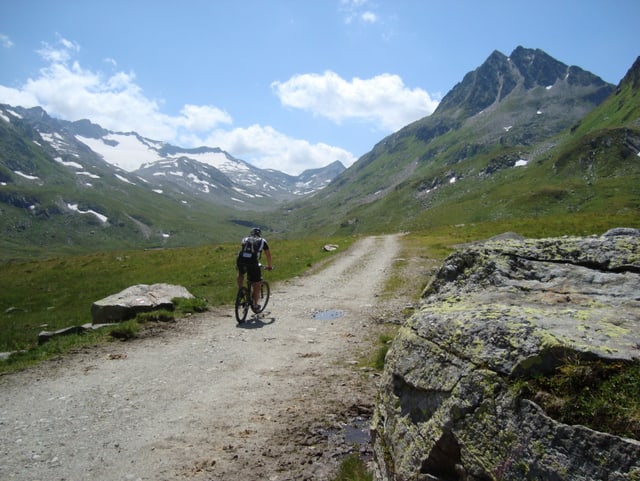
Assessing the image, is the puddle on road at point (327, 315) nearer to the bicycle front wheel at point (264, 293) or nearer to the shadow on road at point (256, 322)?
the shadow on road at point (256, 322)

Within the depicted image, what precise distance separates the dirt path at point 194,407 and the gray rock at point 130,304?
310 cm

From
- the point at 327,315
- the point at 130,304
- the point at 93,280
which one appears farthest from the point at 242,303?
→ the point at 93,280

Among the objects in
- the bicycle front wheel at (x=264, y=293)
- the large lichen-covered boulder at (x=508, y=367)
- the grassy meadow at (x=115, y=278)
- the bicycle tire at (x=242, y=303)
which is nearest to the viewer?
the large lichen-covered boulder at (x=508, y=367)

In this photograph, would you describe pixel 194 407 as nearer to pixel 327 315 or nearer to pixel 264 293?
pixel 327 315

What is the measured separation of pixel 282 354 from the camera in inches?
538

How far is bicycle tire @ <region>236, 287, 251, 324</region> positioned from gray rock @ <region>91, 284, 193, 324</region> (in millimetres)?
3876

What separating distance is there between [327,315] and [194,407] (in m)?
9.93

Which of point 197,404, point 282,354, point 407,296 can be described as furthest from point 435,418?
point 407,296

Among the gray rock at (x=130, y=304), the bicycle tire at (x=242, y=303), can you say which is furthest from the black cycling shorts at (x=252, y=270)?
the gray rock at (x=130, y=304)

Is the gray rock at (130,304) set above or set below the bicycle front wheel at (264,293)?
below

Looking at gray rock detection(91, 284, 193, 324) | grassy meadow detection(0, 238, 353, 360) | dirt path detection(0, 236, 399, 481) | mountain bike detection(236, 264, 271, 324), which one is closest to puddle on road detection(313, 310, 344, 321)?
dirt path detection(0, 236, 399, 481)

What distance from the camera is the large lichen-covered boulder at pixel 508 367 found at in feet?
12.5

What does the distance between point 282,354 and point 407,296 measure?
35.2 feet

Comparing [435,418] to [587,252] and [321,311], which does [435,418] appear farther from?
[321,311]
